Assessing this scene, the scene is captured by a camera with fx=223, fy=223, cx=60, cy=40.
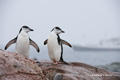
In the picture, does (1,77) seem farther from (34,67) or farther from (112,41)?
(112,41)

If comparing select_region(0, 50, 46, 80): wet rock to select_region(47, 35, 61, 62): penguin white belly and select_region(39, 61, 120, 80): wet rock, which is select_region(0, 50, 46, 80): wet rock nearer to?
select_region(39, 61, 120, 80): wet rock

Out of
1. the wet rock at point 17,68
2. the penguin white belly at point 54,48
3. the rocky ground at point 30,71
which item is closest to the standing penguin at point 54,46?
the penguin white belly at point 54,48

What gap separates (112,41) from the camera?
12962cm

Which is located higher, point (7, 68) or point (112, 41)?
point (112, 41)

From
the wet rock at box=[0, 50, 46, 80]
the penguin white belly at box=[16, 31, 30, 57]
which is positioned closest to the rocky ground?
the wet rock at box=[0, 50, 46, 80]

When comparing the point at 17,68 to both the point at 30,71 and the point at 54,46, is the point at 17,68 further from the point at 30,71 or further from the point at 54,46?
the point at 54,46

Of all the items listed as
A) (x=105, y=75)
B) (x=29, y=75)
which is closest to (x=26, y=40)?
(x=29, y=75)

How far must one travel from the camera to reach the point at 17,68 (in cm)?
575

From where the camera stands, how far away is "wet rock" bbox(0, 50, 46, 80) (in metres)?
5.50

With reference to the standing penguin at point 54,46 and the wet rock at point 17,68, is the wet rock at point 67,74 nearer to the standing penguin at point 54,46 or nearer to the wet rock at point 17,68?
the wet rock at point 17,68

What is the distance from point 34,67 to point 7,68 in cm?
91

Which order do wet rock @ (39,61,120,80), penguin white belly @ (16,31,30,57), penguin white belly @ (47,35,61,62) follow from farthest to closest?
penguin white belly @ (47,35,61,62) → penguin white belly @ (16,31,30,57) → wet rock @ (39,61,120,80)

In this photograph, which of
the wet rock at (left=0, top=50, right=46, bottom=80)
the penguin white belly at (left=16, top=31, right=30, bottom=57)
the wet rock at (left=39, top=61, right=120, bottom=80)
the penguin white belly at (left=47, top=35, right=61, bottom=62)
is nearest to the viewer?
the wet rock at (left=0, top=50, right=46, bottom=80)

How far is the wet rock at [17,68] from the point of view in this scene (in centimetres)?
550
